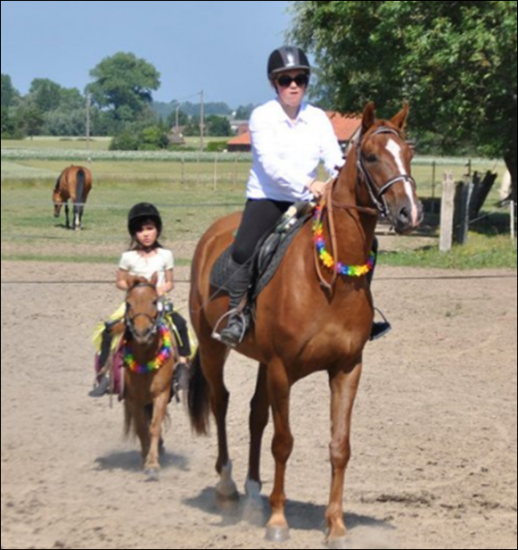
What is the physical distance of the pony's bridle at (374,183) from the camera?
18.1 ft

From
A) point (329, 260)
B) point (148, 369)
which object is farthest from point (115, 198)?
point (329, 260)

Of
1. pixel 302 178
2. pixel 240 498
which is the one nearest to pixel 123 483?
pixel 240 498

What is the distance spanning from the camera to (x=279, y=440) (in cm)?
Result: 612

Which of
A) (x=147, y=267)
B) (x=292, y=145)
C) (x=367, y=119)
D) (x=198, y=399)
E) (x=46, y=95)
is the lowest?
(x=198, y=399)

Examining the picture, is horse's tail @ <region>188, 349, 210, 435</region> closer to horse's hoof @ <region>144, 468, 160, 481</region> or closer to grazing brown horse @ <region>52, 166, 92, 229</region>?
horse's hoof @ <region>144, 468, 160, 481</region>

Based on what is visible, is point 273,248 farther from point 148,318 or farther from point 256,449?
point 256,449

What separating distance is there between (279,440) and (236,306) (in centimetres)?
78

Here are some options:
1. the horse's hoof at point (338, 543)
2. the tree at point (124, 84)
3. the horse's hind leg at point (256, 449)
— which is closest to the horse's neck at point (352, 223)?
the horse's hind leg at point (256, 449)

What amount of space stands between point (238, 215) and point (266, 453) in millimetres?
1769

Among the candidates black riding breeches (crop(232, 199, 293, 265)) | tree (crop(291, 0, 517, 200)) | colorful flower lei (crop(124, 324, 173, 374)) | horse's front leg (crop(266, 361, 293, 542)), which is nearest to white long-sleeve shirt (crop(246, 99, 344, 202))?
black riding breeches (crop(232, 199, 293, 265))

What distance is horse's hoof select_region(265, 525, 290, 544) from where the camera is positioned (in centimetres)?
604

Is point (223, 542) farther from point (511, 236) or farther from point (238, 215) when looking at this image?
point (511, 236)

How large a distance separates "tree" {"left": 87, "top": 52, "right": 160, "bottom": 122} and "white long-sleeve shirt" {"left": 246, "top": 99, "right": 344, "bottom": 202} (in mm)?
5786

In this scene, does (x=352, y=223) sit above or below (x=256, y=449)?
above
